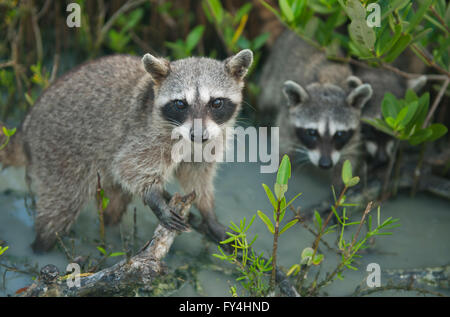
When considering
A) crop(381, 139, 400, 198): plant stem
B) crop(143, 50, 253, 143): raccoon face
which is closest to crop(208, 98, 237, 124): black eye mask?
crop(143, 50, 253, 143): raccoon face

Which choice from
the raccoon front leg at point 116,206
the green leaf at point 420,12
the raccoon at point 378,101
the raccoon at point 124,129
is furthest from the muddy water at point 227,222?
the green leaf at point 420,12

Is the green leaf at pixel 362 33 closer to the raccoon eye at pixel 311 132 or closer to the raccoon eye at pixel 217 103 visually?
the raccoon eye at pixel 217 103

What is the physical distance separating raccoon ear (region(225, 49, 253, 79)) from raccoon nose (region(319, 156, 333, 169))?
4.02ft

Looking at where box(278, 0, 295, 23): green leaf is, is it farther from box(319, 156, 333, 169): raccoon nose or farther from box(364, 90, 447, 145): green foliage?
box(319, 156, 333, 169): raccoon nose

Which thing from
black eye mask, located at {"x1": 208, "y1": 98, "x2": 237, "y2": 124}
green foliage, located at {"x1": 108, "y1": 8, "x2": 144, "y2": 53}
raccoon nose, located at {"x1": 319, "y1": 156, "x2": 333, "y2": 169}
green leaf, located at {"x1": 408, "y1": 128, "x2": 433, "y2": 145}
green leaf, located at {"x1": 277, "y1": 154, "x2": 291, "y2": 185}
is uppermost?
green foliage, located at {"x1": 108, "y1": 8, "x2": 144, "y2": 53}

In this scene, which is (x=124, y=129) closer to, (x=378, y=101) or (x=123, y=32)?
(x=123, y=32)

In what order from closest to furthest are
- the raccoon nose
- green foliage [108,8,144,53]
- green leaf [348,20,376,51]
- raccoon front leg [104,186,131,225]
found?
green leaf [348,20,376,51], raccoon front leg [104,186,131,225], the raccoon nose, green foliage [108,8,144,53]

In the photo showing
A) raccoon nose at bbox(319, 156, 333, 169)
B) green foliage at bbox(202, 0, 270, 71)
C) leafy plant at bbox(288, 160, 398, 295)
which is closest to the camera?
leafy plant at bbox(288, 160, 398, 295)

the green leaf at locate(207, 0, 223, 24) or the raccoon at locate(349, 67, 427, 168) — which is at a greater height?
the green leaf at locate(207, 0, 223, 24)

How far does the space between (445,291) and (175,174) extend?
216 centimetres

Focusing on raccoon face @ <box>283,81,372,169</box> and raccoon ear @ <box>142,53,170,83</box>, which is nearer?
raccoon ear @ <box>142,53,170,83</box>

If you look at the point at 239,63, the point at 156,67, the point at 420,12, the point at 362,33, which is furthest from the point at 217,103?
the point at 420,12

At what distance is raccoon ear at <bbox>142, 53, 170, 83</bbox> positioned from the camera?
11.1ft

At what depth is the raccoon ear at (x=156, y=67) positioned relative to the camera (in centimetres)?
338
